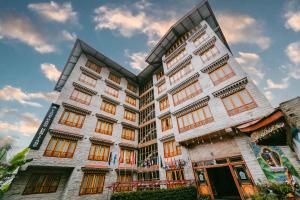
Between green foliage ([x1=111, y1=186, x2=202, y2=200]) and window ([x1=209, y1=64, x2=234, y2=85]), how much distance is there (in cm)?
1026

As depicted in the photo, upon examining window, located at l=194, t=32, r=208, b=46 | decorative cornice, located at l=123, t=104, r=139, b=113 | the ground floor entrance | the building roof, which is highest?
the building roof

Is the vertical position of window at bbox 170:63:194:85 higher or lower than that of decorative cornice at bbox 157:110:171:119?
higher

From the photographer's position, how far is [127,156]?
19078 millimetres

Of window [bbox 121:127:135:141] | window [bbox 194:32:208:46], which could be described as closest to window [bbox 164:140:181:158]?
window [bbox 121:127:135:141]

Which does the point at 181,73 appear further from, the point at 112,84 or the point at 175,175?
the point at 175,175

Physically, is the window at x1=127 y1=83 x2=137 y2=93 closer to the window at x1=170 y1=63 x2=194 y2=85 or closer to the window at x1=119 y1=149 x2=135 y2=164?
the window at x1=170 y1=63 x2=194 y2=85

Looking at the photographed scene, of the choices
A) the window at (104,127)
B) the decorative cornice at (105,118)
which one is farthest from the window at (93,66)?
the window at (104,127)

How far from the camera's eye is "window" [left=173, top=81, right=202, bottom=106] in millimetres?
15788

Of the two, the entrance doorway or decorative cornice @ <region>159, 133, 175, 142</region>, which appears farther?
decorative cornice @ <region>159, 133, 175, 142</region>

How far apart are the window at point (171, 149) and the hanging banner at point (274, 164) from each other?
7294mm

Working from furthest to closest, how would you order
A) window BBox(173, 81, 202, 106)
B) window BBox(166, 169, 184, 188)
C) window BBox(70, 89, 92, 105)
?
window BBox(70, 89, 92, 105) → window BBox(173, 81, 202, 106) → window BBox(166, 169, 184, 188)

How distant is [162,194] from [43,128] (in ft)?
40.9

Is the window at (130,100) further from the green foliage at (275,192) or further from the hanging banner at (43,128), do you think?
the green foliage at (275,192)

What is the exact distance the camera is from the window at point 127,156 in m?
18.4
